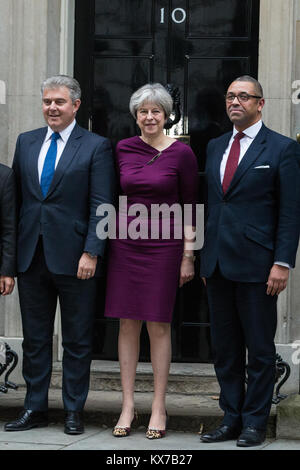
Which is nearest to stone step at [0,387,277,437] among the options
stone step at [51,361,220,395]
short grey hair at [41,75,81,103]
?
stone step at [51,361,220,395]

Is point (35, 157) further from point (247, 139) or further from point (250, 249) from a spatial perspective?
point (250, 249)

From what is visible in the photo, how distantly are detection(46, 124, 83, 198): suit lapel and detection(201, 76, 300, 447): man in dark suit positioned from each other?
0.87m

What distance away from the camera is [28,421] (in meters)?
5.95

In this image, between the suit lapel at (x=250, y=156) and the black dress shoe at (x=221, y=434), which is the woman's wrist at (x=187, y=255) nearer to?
the suit lapel at (x=250, y=156)

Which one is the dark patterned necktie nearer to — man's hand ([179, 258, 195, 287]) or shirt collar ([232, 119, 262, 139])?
shirt collar ([232, 119, 262, 139])

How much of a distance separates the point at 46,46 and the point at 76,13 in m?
0.49

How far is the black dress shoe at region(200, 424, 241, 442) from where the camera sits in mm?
5637

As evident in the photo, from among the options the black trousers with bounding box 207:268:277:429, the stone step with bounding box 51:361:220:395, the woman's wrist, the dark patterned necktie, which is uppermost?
the dark patterned necktie

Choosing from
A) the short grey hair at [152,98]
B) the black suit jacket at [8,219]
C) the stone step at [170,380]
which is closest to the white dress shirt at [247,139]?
the short grey hair at [152,98]

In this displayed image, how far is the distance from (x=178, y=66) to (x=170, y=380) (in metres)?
2.35

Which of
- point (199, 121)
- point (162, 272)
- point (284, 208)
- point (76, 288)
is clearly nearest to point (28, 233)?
point (76, 288)

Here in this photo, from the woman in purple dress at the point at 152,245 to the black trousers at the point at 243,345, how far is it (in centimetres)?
27

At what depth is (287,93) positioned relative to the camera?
275 inches

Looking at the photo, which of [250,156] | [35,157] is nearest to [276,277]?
[250,156]
